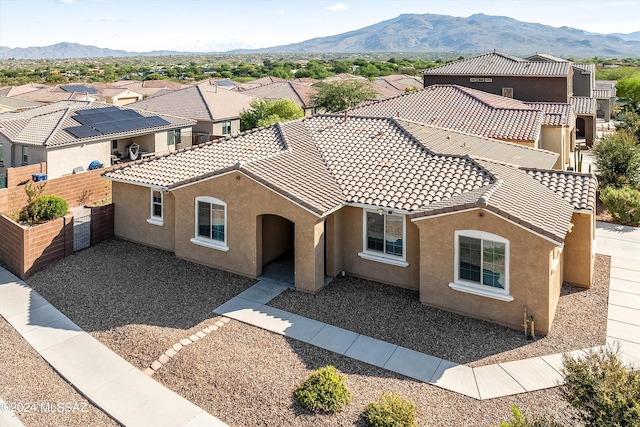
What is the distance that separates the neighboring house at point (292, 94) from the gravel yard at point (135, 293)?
36.7m

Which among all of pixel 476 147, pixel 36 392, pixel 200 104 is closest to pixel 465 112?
pixel 476 147

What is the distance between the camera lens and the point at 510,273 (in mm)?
13820

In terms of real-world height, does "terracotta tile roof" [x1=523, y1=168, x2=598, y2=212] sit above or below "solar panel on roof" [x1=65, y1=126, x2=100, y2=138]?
below

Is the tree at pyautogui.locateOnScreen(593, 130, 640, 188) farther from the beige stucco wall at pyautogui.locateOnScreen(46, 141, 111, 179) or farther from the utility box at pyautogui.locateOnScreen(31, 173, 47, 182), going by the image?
the utility box at pyautogui.locateOnScreen(31, 173, 47, 182)

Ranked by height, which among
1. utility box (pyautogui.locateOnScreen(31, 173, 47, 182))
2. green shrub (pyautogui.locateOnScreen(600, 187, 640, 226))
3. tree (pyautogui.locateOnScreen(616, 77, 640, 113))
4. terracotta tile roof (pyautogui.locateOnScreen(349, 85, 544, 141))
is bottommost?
green shrub (pyautogui.locateOnScreen(600, 187, 640, 226))

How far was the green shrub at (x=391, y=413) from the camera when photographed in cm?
985

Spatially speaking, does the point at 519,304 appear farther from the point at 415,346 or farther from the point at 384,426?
the point at 384,426

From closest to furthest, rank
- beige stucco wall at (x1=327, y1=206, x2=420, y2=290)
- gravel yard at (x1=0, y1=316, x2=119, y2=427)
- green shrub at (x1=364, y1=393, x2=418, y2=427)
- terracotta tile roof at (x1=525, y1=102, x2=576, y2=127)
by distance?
green shrub at (x1=364, y1=393, x2=418, y2=427), gravel yard at (x1=0, y1=316, x2=119, y2=427), beige stucco wall at (x1=327, y1=206, x2=420, y2=290), terracotta tile roof at (x1=525, y1=102, x2=576, y2=127)

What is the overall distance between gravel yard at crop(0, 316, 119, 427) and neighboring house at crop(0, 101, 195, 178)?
1849 centimetres

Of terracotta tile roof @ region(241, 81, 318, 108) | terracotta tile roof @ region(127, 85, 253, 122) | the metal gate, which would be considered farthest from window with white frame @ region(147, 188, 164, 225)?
terracotta tile roof @ region(241, 81, 318, 108)

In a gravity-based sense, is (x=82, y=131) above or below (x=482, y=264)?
above

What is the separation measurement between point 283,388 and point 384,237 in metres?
6.97

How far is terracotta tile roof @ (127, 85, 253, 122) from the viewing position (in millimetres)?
44406

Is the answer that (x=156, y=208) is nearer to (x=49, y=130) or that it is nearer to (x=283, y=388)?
(x=283, y=388)
